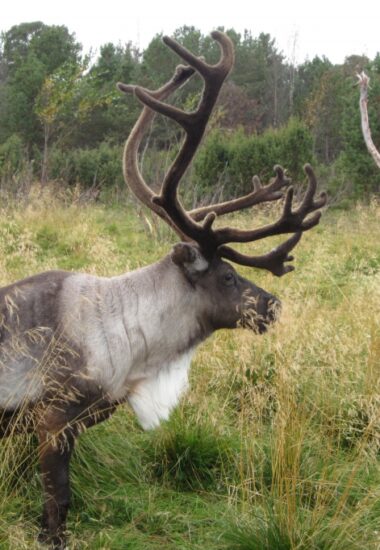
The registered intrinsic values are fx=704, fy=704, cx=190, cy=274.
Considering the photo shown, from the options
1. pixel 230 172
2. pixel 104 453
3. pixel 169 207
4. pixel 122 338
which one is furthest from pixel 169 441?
pixel 230 172

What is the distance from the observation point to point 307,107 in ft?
103

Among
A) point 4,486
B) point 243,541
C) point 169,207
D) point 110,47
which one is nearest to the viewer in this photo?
point 243,541

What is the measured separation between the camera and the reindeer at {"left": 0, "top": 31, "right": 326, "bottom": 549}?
9.31ft

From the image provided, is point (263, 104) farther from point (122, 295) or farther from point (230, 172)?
point (122, 295)

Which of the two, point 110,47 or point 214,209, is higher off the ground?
point 110,47

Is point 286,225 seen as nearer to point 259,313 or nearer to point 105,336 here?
point 259,313

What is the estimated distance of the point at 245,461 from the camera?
3.35 metres

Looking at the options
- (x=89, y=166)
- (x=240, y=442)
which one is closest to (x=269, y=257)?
(x=240, y=442)

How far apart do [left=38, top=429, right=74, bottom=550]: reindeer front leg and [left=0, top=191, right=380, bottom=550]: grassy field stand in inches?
3.0

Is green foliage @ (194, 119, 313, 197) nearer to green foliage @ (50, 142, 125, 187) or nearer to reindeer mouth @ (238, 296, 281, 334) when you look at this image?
green foliage @ (50, 142, 125, 187)

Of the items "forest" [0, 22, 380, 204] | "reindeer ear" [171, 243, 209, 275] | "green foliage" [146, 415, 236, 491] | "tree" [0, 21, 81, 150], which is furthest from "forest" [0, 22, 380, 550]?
"tree" [0, 21, 81, 150]

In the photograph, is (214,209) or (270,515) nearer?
(270,515)

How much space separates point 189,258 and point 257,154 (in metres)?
15.7

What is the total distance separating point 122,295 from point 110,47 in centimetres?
2981
